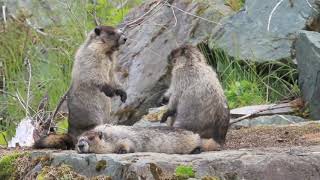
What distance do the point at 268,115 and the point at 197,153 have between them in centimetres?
343

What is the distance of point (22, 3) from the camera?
16500 millimetres

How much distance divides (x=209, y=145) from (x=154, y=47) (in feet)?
16.2

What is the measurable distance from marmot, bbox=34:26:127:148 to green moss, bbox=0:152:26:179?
1026 millimetres

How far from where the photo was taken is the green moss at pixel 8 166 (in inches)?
283

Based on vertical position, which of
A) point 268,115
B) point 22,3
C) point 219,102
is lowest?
point 268,115

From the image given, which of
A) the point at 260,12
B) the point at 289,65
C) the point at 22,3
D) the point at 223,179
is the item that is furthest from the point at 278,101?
the point at 22,3

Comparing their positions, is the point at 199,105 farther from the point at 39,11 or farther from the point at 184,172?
the point at 39,11

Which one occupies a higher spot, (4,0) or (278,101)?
(4,0)

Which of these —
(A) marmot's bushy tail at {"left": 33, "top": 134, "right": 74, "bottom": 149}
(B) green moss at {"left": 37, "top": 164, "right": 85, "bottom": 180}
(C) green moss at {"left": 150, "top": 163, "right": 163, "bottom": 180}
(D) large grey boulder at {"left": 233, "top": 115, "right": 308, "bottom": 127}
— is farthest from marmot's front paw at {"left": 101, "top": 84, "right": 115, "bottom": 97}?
(C) green moss at {"left": 150, "top": 163, "right": 163, "bottom": 180}

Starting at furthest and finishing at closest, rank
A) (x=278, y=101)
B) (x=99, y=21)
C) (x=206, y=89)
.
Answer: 1. (x=99, y=21)
2. (x=278, y=101)
3. (x=206, y=89)

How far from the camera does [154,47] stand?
12.1 metres

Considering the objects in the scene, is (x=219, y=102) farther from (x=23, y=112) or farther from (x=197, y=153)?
(x=23, y=112)

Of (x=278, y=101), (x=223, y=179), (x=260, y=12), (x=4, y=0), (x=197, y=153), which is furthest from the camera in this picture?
(x=4, y=0)

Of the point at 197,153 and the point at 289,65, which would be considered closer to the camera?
the point at 197,153
